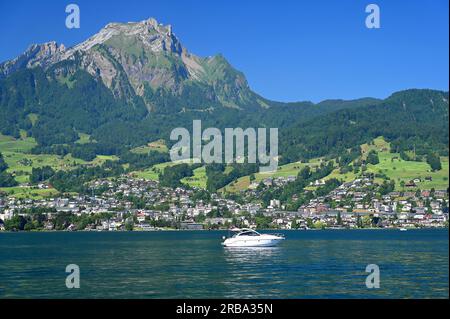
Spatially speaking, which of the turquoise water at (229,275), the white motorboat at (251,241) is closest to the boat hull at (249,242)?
the white motorboat at (251,241)

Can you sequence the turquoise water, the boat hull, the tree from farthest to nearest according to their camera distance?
the tree < the boat hull < the turquoise water

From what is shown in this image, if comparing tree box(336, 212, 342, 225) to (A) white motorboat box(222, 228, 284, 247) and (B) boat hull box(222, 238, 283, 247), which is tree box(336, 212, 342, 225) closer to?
(A) white motorboat box(222, 228, 284, 247)

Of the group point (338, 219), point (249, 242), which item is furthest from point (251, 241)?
point (338, 219)

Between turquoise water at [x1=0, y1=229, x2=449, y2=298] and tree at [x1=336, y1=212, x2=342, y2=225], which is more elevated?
tree at [x1=336, y1=212, x2=342, y2=225]

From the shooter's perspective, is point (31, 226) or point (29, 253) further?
point (31, 226)

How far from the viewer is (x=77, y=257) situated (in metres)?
78.6

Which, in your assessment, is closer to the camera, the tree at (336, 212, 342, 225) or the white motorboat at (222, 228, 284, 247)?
the white motorboat at (222, 228, 284, 247)

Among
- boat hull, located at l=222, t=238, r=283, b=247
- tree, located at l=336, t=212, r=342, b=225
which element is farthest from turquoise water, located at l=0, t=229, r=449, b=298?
tree, located at l=336, t=212, r=342, b=225

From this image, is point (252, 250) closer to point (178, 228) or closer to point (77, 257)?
point (77, 257)

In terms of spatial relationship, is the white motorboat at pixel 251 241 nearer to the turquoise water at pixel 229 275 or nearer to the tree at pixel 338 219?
the turquoise water at pixel 229 275

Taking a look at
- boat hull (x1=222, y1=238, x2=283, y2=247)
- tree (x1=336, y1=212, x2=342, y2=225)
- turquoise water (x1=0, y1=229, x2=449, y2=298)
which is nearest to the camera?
turquoise water (x1=0, y1=229, x2=449, y2=298)

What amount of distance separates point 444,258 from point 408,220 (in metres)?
125
